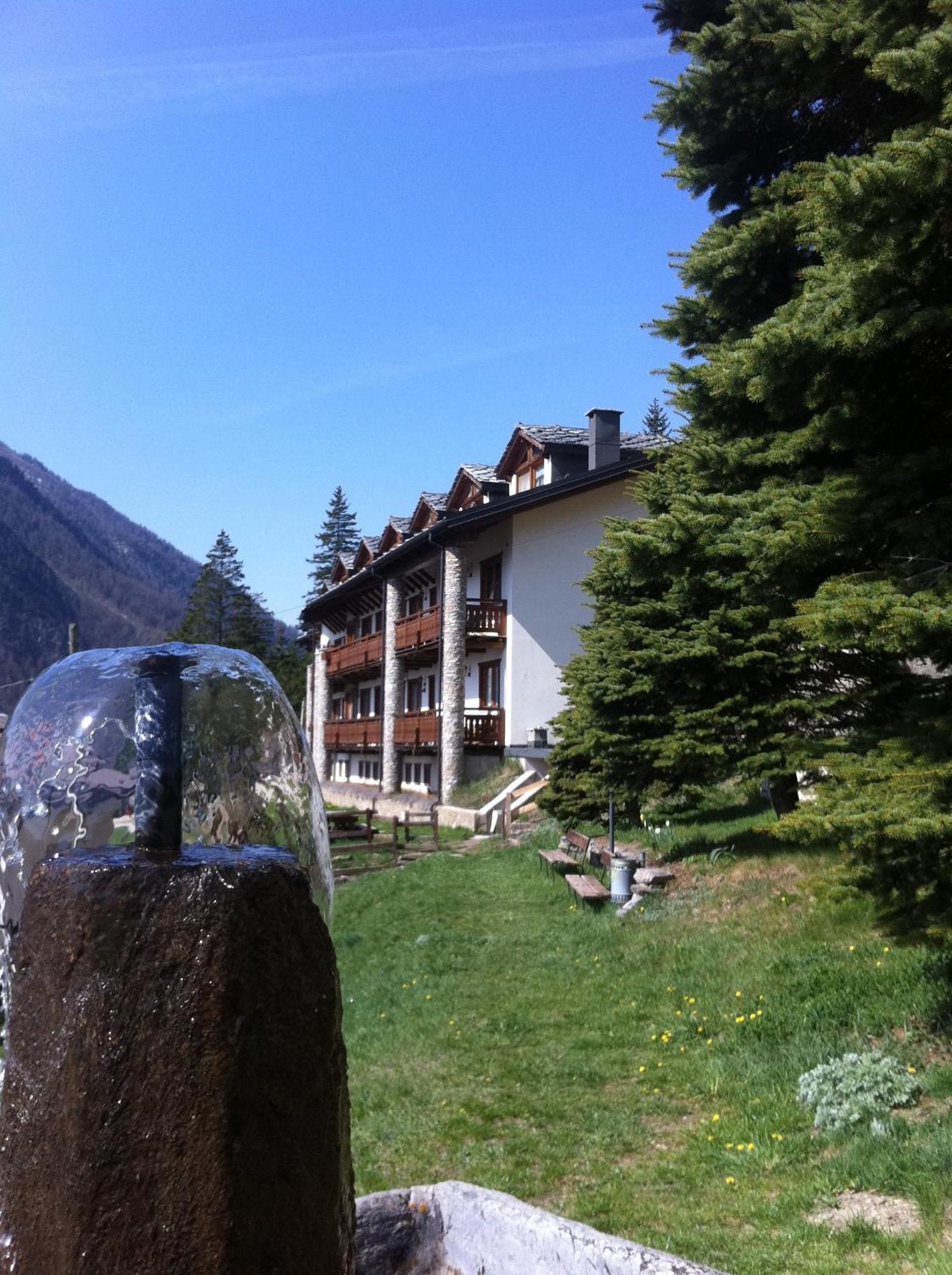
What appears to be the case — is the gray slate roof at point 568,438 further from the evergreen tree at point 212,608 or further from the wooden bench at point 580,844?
the evergreen tree at point 212,608

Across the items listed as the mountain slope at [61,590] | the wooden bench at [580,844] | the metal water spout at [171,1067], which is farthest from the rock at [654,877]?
the mountain slope at [61,590]

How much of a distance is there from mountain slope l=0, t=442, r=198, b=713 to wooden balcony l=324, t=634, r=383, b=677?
39.1 meters

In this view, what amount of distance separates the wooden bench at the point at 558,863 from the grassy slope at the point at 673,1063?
3179mm

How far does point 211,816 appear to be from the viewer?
12.9 ft

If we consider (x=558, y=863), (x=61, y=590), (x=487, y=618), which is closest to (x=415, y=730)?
(x=487, y=618)

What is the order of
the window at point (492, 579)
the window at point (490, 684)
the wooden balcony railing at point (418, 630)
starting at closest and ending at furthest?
the window at point (490, 684)
the window at point (492, 579)
the wooden balcony railing at point (418, 630)

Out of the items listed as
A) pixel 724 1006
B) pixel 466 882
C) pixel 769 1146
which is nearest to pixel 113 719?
pixel 769 1146

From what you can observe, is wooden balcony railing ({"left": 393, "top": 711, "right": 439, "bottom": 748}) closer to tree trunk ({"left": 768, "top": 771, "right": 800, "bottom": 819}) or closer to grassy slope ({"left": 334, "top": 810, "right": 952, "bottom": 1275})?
tree trunk ({"left": 768, "top": 771, "right": 800, "bottom": 819})

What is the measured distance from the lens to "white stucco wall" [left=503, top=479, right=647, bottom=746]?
28.4m

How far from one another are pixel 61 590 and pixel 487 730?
401 ft

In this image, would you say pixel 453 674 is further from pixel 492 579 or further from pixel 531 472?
pixel 531 472

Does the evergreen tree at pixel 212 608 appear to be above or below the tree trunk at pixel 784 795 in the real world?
above

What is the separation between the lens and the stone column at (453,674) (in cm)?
2825

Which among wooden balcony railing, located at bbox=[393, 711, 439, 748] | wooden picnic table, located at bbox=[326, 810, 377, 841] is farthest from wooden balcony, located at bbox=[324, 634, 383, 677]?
wooden picnic table, located at bbox=[326, 810, 377, 841]
